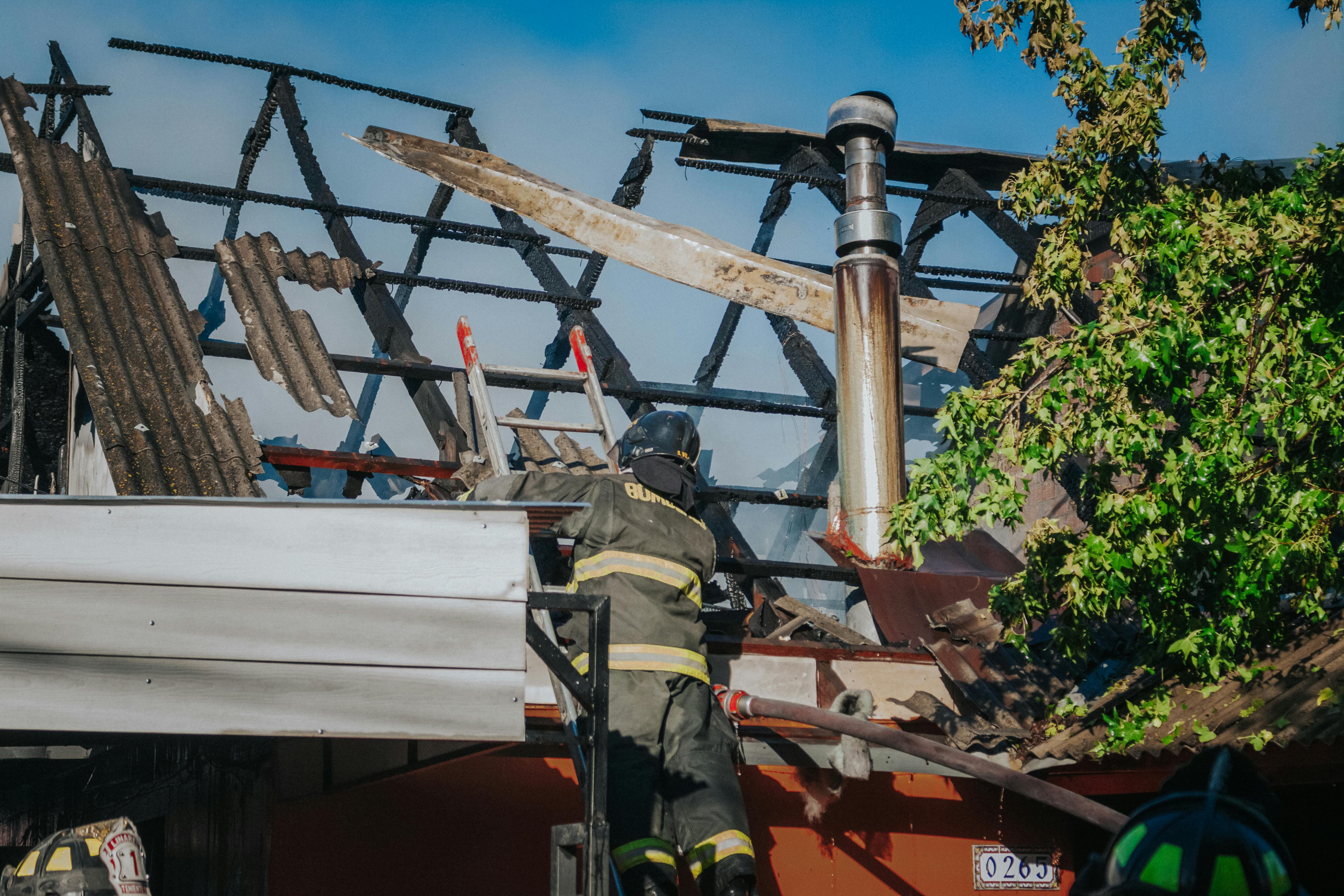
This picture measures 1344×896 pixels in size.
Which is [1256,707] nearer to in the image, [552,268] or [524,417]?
[524,417]

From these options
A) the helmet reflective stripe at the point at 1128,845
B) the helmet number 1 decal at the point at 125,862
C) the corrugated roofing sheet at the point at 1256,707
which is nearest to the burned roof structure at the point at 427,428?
the corrugated roofing sheet at the point at 1256,707

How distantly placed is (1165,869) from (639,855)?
3.19 m

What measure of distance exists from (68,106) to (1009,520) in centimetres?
740

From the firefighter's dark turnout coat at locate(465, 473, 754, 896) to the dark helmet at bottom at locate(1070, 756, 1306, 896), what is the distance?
3.10 m

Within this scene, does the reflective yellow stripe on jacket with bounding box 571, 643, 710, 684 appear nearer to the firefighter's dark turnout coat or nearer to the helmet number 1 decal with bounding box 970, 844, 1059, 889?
the firefighter's dark turnout coat

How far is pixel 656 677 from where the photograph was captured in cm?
487

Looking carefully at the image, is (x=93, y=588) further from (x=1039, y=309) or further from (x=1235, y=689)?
(x=1039, y=309)

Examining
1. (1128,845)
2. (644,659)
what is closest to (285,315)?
(644,659)

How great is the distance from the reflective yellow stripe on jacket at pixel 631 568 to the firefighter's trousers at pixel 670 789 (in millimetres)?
408

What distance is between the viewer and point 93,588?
3438 mm

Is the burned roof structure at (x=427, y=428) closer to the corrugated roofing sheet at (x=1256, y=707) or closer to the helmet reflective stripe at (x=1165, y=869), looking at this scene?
the corrugated roofing sheet at (x=1256, y=707)

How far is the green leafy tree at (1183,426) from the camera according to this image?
5043 millimetres

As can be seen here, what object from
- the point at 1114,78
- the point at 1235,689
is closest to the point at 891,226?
the point at 1114,78

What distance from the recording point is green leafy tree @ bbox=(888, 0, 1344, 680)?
5043 millimetres
